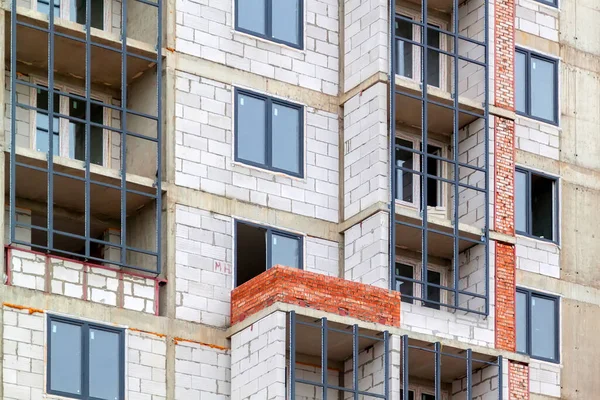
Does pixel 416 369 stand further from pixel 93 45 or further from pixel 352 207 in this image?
pixel 93 45

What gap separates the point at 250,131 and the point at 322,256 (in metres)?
3.63

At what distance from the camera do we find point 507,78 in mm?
59969

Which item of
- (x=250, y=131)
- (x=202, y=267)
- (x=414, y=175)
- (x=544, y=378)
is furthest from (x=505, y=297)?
(x=202, y=267)

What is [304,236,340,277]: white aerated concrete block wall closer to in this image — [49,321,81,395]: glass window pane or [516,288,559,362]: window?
[516,288,559,362]: window

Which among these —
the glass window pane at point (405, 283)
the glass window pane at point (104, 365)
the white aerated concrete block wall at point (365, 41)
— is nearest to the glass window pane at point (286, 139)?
the white aerated concrete block wall at point (365, 41)

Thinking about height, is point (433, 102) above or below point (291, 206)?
above

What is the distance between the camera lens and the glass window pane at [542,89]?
61.4 meters

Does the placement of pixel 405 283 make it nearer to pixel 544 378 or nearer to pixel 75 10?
pixel 544 378

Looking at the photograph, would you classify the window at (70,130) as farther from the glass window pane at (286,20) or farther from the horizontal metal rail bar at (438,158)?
the horizontal metal rail bar at (438,158)

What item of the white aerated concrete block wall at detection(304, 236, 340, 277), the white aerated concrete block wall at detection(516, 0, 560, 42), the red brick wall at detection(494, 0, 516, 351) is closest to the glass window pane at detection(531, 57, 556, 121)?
the white aerated concrete block wall at detection(516, 0, 560, 42)

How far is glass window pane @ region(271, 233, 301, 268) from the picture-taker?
55156 mm

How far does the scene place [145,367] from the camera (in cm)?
5197

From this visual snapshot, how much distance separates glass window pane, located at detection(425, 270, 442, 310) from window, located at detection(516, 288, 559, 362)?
2.19 metres

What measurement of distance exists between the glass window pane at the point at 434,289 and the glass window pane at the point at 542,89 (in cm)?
582
